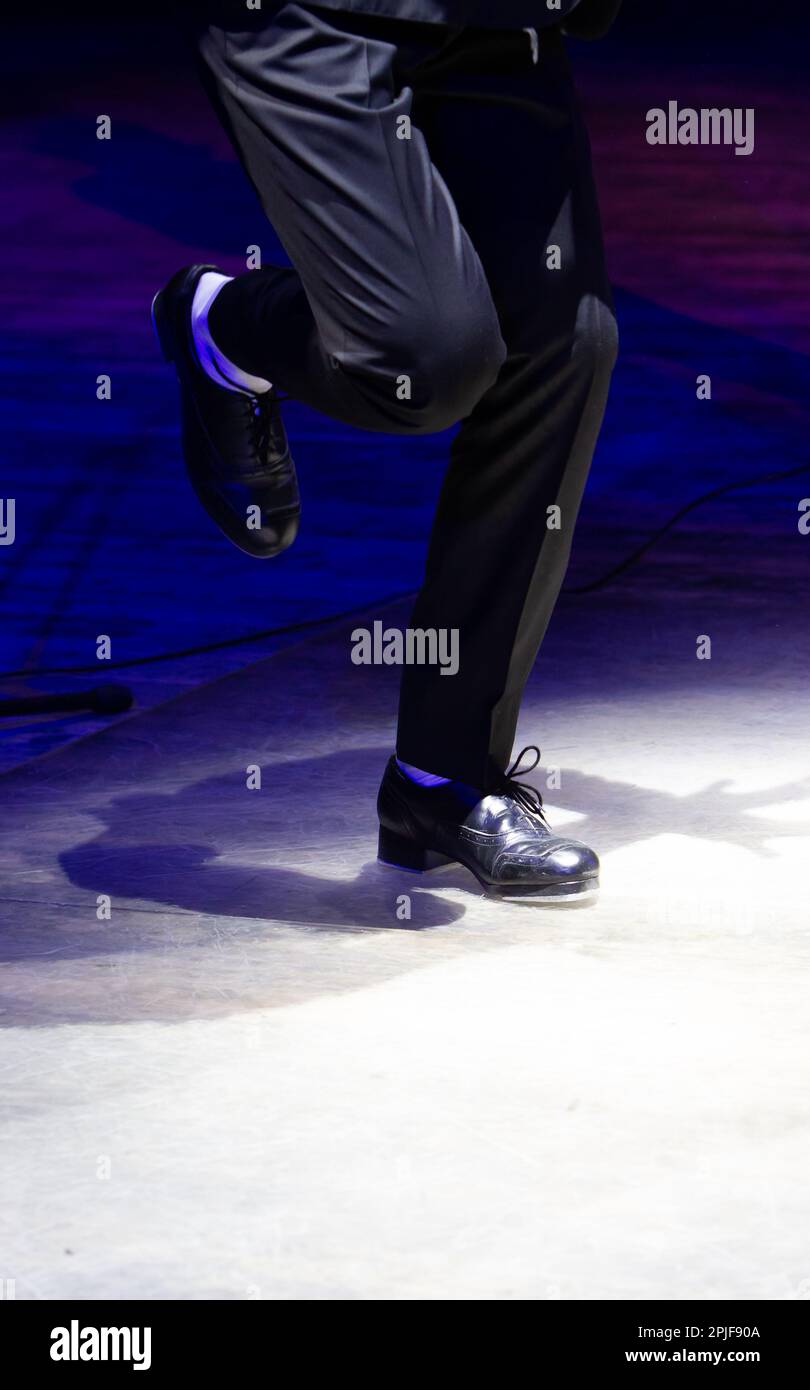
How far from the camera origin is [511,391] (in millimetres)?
2121

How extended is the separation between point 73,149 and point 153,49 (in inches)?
82.0

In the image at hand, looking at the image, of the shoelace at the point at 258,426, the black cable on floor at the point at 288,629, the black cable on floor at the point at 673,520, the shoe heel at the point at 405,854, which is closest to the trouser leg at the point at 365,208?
the shoelace at the point at 258,426

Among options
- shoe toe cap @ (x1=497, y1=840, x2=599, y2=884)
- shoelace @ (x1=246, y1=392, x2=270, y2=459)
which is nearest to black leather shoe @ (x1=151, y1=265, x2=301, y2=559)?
shoelace @ (x1=246, y1=392, x2=270, y2=459)

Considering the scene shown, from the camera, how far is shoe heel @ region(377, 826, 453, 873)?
2.25m

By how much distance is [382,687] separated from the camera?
3006 millimetres

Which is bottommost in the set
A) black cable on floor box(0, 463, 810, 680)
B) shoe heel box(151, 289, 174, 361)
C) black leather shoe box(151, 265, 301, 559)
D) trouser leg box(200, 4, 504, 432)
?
black cable on floor box(0, 463, 810, 680)

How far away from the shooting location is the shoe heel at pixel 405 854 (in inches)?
88.5

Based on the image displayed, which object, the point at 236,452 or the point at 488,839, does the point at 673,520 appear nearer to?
the point at 236,452

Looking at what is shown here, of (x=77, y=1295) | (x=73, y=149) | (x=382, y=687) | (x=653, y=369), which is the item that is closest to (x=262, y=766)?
(x=382, y=687)

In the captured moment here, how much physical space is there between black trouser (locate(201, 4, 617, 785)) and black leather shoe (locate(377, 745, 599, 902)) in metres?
0.04

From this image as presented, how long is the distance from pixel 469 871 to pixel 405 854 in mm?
79

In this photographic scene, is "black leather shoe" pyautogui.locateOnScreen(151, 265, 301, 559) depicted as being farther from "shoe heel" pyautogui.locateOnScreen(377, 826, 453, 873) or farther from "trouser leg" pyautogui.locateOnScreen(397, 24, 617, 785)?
"shoe heel" pyautogui.locateOnScreen(377, 826, 453, 873)

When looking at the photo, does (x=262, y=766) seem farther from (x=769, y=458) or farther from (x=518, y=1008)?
(x=769, y=458)

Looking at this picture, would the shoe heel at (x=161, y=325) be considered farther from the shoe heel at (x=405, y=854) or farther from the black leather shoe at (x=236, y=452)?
the shoe heel at (x=405, y=854)
